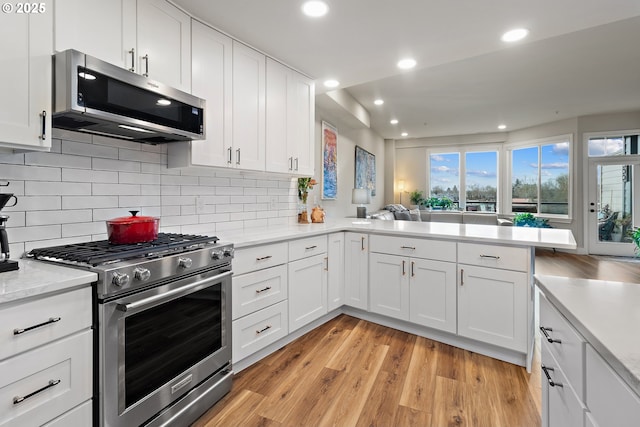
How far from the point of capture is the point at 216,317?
A: 184cm

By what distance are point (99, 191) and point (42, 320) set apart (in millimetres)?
946

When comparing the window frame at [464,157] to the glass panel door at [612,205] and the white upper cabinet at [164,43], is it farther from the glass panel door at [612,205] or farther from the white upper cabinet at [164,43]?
the white upper cabinet at [164,43]

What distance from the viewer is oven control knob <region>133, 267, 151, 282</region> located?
4.47ft

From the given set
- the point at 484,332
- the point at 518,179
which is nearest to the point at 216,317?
the point at 484,332

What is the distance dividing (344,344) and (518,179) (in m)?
7.25

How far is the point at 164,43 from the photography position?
190 centimetres

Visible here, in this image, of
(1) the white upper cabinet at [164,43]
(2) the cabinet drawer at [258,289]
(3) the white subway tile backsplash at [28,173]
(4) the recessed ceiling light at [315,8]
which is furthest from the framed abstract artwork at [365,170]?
(3) the white subway tile backsplash at [28,173]

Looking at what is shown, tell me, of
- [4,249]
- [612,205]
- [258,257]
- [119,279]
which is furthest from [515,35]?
[612,205]

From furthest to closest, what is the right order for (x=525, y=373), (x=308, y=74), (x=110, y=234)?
(x=308, y=74) < (x=525, y=373) < (x=110, y=234)

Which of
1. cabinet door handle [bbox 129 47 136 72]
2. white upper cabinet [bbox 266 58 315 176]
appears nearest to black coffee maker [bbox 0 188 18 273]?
cabinet door handle [bbox 129 47 136 72]

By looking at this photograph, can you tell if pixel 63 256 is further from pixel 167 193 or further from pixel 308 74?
pixel 308 74

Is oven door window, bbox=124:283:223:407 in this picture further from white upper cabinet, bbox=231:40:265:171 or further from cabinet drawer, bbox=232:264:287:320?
white upper cabinet, bbox=231:40:265:171

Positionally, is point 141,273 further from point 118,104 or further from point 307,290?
point 307,290

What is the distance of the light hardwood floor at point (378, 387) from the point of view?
1.73m
